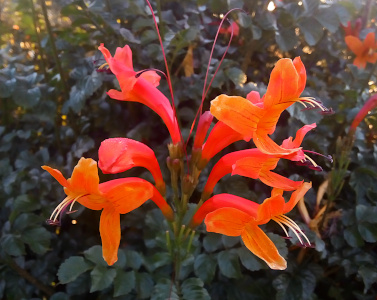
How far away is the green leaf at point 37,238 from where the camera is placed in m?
1.68

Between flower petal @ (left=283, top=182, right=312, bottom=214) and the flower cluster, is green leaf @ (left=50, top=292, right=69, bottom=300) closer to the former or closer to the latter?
the flower cluster

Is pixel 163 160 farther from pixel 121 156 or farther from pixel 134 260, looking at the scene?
pixel 121 156

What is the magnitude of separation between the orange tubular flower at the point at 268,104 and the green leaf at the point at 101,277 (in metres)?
0.83

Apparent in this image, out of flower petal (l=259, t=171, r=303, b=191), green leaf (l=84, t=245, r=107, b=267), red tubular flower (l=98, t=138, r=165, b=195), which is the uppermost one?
red tubular flower (l=98, t=138, r=165, b=195)

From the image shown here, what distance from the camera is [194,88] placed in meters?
1.75

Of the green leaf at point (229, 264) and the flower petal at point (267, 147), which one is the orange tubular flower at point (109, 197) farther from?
the green leaf at point (229, 264)

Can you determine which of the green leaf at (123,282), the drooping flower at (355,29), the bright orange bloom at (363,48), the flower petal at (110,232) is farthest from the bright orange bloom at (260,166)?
the drooping flower at (355,29)

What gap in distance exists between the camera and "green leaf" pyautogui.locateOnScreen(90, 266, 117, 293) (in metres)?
1.35

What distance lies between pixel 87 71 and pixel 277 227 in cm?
122

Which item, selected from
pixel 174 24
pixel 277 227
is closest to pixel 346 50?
pixel 174 24

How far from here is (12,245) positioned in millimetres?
1658

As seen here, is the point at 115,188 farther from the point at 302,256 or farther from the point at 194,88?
the point at 302,256

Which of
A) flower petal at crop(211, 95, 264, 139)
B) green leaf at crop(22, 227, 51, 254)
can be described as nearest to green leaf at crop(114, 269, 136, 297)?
green leaf at crop(22, 227, 51, 254)

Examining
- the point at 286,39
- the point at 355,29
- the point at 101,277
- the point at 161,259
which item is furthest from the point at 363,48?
the point at 101,277
